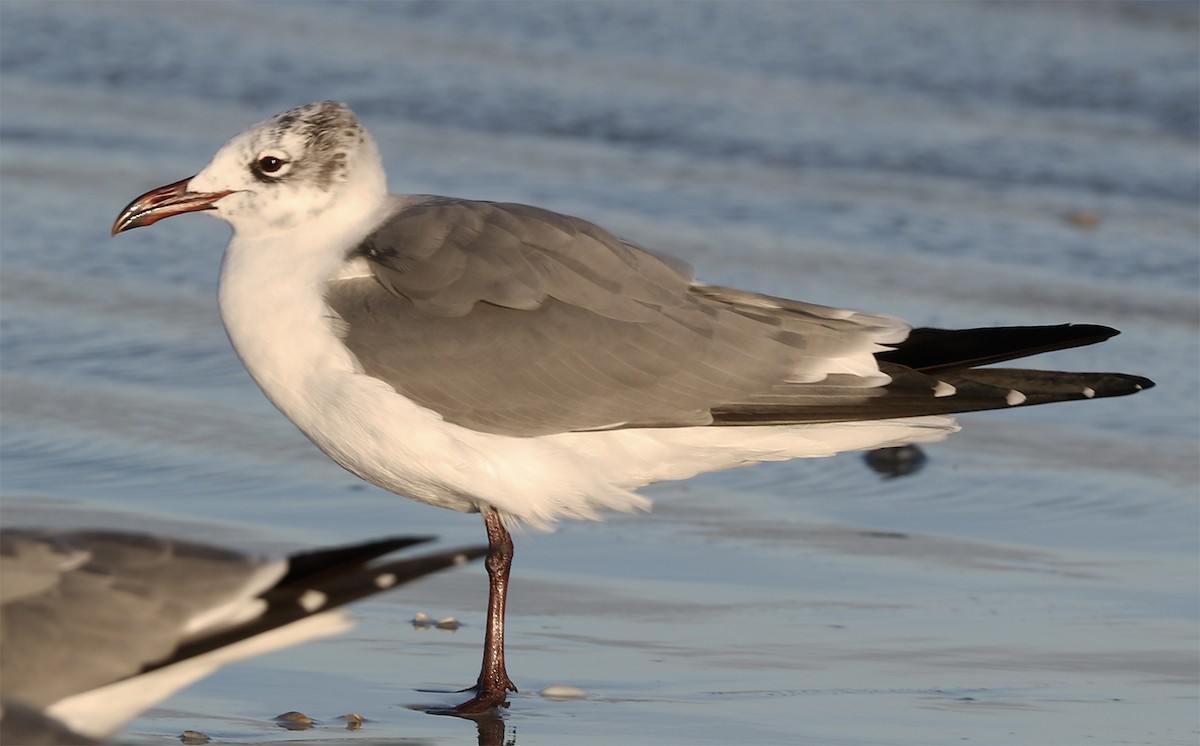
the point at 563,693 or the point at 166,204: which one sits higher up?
the point at 166,204

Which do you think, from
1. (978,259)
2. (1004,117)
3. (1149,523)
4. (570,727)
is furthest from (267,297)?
(1004,117)

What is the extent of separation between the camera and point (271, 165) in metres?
5.11

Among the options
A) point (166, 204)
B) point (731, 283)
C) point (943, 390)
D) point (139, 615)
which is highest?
point (731, 283)

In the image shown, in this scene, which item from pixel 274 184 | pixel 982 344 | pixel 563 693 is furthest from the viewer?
pixel 274 184

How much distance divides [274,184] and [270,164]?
0.07m

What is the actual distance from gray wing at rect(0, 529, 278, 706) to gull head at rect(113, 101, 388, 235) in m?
1.72

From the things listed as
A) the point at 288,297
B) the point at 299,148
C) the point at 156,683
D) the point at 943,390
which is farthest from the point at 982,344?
the point at 156,683

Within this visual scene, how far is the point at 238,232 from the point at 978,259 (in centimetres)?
471

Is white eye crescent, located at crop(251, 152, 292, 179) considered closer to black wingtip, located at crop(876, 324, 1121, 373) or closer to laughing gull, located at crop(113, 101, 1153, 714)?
laughing gull, located at crop(113, 101, 1153, 714)

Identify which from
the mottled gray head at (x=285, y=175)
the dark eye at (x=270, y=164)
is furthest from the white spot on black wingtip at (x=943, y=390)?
the dark eye at (x=270, y=164)

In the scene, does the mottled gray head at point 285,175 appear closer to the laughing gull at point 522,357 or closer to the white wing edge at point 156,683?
the laughing gull at point 522,357

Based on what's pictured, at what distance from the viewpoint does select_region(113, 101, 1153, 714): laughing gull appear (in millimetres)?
4742

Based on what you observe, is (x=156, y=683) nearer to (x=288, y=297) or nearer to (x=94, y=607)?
(x=94, y=607)

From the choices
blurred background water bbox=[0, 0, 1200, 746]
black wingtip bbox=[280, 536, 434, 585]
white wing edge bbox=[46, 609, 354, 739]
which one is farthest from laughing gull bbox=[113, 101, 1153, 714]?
black wingtip bbox=[280, 536, 434, 585]
